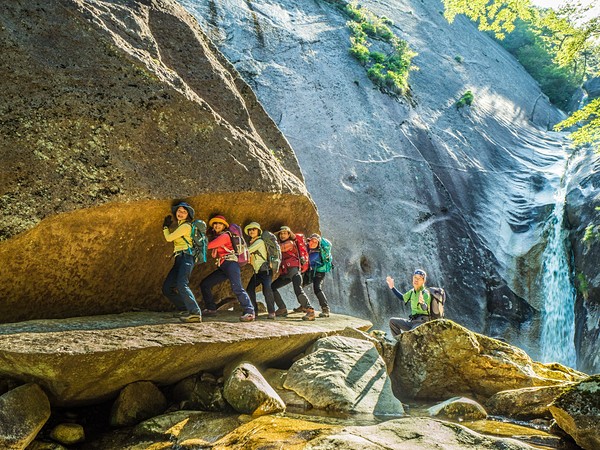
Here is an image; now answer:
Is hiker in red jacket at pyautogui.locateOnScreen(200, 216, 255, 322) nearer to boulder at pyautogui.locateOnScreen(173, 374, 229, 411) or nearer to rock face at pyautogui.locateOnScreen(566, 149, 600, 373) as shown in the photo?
boulder at pyautogui.locateOnScreen(173, 374, 229, 411)

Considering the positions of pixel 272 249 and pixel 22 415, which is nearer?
pixel 22 415

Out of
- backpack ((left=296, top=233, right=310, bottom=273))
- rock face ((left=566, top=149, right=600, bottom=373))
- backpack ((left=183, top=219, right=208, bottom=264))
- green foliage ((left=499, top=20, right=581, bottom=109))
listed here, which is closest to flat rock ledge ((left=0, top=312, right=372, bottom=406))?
backpack ((left=183, top=219, right=208, bottom=264))

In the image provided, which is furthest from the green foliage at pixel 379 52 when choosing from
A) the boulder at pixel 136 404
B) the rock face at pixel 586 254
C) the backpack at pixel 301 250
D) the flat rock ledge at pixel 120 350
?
the boulder at pixel 136 404

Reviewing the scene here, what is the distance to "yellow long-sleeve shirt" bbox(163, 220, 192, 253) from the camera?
7.54m

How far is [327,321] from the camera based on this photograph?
33.0ft

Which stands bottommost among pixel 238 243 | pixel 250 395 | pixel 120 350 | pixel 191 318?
pixel 250 395

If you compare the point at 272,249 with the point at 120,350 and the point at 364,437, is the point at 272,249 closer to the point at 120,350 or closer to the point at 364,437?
the point at 120,350

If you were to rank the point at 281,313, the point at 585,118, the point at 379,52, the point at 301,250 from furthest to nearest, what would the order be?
1. the point at 379,52
2. the point at 585,118
3. the point at 281,313
4. the point at 301,250

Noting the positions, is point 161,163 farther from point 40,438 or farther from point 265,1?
point 265,1

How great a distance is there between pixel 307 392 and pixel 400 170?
17.3m

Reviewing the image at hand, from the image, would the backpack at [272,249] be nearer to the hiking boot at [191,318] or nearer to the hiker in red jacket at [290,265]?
the hiker in red jacket at [290,265]

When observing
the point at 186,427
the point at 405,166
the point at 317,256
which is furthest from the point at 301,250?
the point at 405,166

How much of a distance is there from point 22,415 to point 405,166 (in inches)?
796

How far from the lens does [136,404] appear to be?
6.28 metres
